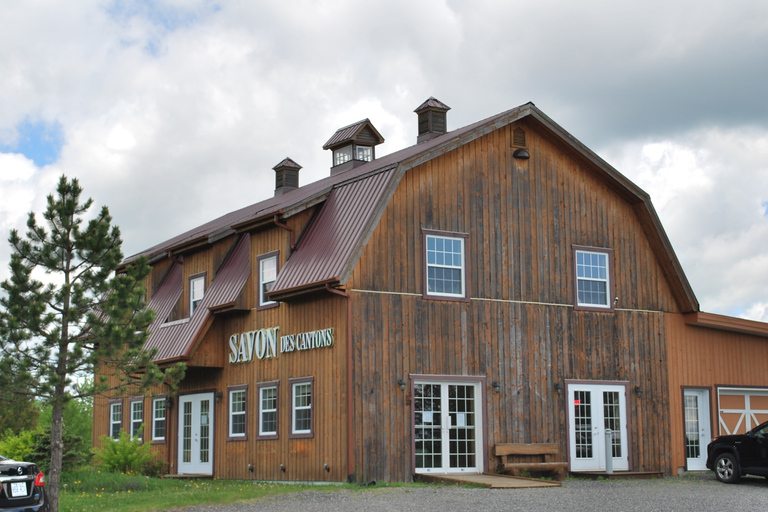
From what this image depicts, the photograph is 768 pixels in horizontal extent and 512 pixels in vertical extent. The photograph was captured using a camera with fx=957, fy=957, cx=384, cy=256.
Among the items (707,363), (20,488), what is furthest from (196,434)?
(707,363)

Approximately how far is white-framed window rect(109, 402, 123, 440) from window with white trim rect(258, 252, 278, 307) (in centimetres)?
882

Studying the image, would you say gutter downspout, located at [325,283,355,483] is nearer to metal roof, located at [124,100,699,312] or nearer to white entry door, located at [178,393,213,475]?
metal roof, located at [124,100,699,312]

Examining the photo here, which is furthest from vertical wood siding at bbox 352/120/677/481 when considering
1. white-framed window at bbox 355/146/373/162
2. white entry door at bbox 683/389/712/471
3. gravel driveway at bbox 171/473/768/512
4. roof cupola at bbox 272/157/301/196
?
roof cupola at bbox 272/157/301/196

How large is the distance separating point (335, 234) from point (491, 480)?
245 inches

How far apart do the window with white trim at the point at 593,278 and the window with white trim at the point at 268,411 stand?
25.3 ft

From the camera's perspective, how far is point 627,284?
955 inches

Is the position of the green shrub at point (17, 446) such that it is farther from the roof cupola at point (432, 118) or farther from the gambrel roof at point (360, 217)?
the roof cupola at point (432, 118)

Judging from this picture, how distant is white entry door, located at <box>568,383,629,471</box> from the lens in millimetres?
22625

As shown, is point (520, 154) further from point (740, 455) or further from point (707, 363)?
point (740, 455)

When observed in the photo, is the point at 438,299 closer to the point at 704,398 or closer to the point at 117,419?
the point at 704,398

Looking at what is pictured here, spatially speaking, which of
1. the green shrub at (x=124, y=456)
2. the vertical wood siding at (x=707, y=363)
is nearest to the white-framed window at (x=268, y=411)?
the green shrub at (x=124, y=456)

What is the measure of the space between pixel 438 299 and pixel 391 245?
1.66 m

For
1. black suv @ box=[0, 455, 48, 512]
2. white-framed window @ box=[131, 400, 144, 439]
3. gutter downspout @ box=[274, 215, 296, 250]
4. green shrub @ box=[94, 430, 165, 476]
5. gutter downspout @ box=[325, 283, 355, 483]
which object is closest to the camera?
black suv @ box=[0, 455, 48, 512]

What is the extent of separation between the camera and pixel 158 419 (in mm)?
27125
